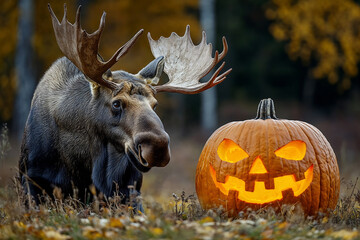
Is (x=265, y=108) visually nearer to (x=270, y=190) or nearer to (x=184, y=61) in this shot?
(x=270, y=190)

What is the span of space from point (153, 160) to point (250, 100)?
24438mm

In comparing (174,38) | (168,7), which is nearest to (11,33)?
(168,7)

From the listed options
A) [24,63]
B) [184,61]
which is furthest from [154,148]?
[24,63]

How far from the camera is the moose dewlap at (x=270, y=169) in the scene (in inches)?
205

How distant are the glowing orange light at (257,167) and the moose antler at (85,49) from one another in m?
1.80

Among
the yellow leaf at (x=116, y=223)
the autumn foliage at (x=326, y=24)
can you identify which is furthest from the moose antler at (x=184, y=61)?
the autumn foliage at (x=326, y=24)

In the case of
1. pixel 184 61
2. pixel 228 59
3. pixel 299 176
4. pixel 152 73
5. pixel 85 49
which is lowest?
pixel 299 176

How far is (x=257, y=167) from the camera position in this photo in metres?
5.31

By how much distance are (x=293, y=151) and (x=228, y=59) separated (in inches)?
915

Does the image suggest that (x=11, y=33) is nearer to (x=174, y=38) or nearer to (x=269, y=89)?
(x=174, y=38)

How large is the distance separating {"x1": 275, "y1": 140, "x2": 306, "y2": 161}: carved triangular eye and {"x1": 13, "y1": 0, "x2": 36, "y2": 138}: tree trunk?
1032 centimetres

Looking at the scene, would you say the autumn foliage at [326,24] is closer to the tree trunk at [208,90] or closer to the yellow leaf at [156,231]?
the tree trunk at [208,90]

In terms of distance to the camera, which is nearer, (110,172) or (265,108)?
(265,108)

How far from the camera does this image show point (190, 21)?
2042cm
